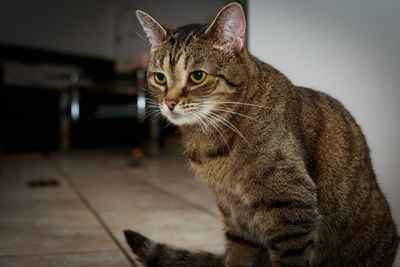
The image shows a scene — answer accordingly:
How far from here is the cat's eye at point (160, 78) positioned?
4.18 feet

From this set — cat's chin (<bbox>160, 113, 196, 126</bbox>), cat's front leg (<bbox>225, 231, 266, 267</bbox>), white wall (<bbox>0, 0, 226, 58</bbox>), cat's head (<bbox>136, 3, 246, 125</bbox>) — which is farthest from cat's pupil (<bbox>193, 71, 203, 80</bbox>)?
white wall (<bbox>0, 0, 226, 58</bbox>)

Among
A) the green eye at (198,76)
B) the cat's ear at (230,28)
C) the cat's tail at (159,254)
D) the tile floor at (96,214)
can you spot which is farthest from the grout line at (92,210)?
the cat's ear at (230,28)

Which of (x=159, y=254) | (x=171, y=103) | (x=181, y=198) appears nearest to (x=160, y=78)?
(x=171, y=103)

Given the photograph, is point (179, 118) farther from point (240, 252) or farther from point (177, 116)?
point (240, 252)

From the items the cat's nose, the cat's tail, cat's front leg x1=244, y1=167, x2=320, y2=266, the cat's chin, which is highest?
the cat's nose

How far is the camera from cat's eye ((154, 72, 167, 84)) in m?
1.27

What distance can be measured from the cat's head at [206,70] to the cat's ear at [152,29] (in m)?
0.10

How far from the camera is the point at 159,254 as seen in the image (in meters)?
1.31

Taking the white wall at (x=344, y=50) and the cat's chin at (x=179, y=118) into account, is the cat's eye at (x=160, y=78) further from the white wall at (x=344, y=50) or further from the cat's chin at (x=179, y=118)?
the white wall at (x=344, y=50)

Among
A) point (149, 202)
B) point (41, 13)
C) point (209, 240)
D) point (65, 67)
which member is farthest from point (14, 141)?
point (209, 240)

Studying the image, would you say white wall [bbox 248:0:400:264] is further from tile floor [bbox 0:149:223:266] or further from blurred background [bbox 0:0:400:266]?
tile floor [bbox 0:149:223:266]

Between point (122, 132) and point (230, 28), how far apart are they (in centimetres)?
482

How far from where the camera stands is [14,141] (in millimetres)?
5133

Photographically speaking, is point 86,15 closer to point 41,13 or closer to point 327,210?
point 41,13
